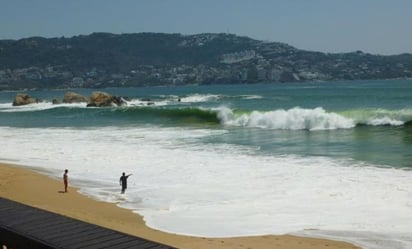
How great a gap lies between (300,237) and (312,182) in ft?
18.0

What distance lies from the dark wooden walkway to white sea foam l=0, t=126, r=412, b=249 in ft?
17.5

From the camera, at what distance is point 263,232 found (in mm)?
11445

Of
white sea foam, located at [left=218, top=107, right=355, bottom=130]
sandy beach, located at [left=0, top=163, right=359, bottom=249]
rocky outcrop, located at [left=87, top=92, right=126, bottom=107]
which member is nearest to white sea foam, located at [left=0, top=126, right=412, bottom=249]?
sandy beach, located at [left=0, top=163, right=359, bottom=249]

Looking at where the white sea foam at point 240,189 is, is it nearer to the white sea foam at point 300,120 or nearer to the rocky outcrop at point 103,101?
the white sea foam at point 300,120

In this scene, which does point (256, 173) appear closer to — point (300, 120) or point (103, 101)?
point (300, 120)

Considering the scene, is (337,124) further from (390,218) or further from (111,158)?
(390,218)

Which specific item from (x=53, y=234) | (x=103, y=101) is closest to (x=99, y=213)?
(x=53, y=234)

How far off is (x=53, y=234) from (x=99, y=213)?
25.3 ft

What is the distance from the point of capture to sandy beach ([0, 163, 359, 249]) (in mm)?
10625

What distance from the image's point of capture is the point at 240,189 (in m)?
15.8

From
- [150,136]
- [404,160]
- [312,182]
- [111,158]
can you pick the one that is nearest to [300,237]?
[312,182]

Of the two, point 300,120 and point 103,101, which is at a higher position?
point 103,101

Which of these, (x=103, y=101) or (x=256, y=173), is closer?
(x=256, y=173)

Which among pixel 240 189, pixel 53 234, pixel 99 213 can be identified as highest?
pixel 53 234
